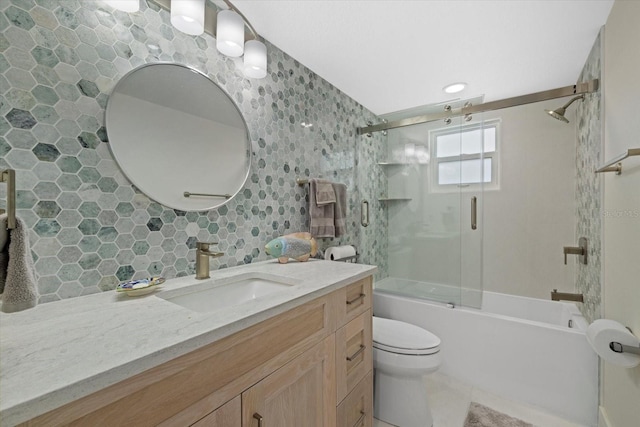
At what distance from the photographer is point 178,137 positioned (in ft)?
3.78

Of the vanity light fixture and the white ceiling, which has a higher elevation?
the white ceiling

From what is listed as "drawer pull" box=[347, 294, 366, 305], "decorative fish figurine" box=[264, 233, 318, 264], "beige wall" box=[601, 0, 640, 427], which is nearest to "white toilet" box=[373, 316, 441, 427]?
"drawer pull" box=[347, 294, 366, 305]

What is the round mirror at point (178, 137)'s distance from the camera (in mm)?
1000

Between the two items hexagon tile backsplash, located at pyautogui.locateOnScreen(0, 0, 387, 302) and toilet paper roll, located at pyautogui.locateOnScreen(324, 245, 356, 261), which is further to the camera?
toilet paper roll, located at pyautogui.locateOnScreen(324, 245, 356, 261)

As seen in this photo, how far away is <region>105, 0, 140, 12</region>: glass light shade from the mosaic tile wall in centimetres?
237

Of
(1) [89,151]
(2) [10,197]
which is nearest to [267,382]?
(2) [10,197]

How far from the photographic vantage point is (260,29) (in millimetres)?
1488

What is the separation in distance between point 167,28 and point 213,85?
266mm

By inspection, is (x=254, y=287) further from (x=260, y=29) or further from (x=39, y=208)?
(x=260, y=29)

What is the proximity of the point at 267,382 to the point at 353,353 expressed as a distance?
0.56m

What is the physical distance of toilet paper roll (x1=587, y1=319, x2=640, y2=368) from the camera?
3.38 feet

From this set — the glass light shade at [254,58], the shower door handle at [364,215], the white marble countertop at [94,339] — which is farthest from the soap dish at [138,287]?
the shower door handle at [364,215]

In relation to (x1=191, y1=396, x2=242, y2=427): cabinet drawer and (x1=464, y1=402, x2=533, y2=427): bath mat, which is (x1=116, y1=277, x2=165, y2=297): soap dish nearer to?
(x1=191, y1=396, x2=242, y2=427): cabinet drawer

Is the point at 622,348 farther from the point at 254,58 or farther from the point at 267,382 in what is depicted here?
the point at 254,58
